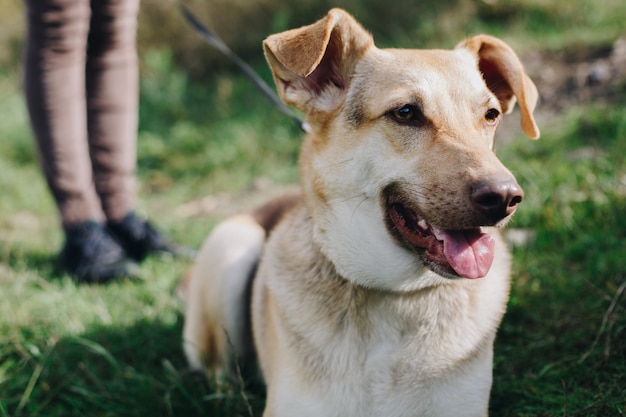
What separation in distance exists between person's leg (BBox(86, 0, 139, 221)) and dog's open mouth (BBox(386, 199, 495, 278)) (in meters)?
2.47

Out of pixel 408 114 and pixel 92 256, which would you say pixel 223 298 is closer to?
pixel 92 256

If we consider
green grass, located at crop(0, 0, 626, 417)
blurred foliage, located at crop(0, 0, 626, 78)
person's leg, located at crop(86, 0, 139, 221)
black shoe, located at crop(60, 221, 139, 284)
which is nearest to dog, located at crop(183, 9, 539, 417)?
green grass, located at crop(0, 0, 626, 417)

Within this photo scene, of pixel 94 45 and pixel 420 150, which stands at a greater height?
pixel 420 150

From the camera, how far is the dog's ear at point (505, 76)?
2.59 meters

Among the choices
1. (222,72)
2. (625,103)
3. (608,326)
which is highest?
(608,326)

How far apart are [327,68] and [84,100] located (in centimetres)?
211

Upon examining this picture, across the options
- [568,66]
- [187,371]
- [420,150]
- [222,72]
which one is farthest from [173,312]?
[222,72]

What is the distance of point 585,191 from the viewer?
149 inches

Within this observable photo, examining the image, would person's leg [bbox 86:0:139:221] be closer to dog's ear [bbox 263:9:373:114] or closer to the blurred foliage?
dog's ear [bbox 263:9:373:114]

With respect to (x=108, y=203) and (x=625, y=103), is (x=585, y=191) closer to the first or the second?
(x=625, y=103)

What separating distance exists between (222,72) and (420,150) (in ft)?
21.1

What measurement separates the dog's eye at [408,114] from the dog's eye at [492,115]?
0.33 m

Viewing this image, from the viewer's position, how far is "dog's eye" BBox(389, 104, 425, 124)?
229 cm

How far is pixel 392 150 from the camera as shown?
2258mm
